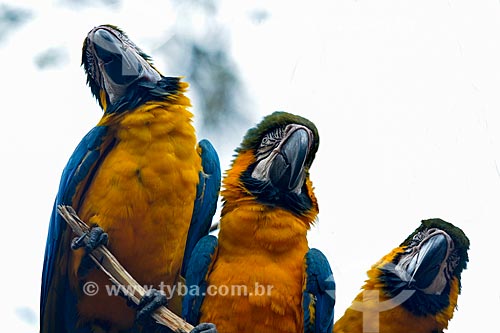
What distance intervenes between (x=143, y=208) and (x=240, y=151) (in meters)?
0.61

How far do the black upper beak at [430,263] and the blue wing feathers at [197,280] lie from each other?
116cm

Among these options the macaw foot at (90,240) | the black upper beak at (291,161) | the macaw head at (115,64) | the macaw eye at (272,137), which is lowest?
the macaw foot at (90,240)

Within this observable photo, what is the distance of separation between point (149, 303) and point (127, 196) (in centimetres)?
66

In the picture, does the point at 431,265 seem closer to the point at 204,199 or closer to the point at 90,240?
the point at 204,199

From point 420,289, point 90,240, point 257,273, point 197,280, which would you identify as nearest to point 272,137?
point 257,273

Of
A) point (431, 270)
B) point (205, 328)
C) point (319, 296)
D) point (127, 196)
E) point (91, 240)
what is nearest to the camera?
point (205, 328)

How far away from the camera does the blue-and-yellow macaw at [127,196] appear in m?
3.71

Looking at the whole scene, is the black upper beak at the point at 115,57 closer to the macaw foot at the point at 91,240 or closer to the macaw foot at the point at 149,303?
the macaw foot at the point at 91,240

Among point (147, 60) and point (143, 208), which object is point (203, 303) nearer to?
point (143, 208)

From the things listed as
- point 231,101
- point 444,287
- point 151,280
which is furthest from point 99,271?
point 444,287

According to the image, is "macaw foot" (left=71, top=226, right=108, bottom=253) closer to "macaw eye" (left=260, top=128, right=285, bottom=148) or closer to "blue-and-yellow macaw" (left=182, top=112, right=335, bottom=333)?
"blue-and-yellow macaw" (left=182, top=112, right=335, bottom=333)

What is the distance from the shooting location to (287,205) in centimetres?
359

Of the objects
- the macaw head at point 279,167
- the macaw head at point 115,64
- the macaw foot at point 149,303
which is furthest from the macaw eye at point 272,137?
the macaw foot at point 149,303

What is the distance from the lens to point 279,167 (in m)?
3.55
